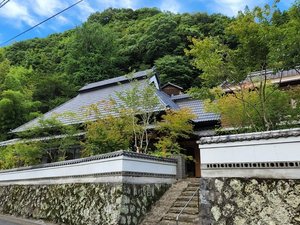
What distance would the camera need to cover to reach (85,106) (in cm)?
1930

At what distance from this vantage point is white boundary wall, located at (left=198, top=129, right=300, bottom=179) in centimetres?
566

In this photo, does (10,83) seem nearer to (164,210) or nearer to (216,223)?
(164,210)

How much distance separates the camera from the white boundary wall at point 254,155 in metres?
5.66

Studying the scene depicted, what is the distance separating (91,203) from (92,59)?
2798cm

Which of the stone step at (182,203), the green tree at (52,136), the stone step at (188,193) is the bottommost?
the stone step at (182,203)

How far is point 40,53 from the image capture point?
4088cm

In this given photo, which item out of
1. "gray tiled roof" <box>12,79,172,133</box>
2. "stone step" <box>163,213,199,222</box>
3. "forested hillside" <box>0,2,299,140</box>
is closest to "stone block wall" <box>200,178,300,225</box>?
"stone step" <box>163,213,199,222</box>

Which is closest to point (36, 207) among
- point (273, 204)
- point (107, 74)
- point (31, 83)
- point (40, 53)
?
point (273, 204)

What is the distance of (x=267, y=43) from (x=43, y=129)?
11222 millimetres

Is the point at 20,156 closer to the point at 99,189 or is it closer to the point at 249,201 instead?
the point at 99,189

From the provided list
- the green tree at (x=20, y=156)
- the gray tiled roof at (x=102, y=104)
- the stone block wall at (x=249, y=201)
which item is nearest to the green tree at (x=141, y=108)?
the gray tiled roof at (x=102, y=104)

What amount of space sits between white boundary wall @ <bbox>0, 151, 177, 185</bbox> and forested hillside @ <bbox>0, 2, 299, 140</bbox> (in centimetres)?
1264

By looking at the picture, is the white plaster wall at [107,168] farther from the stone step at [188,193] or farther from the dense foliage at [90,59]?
the dense foliage at [90,59]

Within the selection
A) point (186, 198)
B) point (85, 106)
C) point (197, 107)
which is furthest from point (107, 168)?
point (85, 106)
